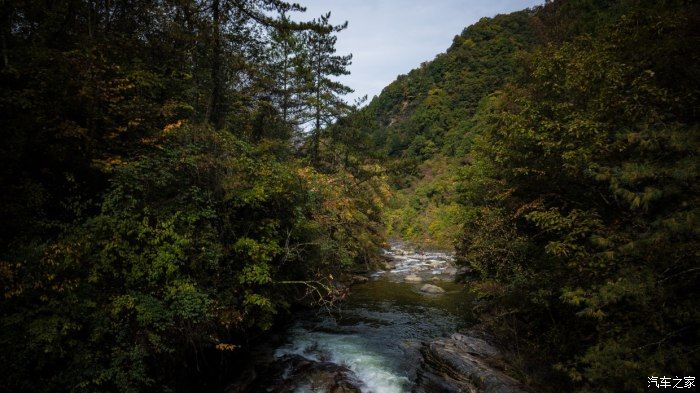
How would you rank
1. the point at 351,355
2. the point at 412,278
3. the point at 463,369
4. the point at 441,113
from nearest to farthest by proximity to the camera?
the point at 463,369 → the point at 351,355 → the point at 412,278 → the point at 441,113

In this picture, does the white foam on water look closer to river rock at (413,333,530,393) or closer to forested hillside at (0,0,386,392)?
river rock at (413,333,530,393)

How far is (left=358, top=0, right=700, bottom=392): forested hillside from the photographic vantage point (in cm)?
499

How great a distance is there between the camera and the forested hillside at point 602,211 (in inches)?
196

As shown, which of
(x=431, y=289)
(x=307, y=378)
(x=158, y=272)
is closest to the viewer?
(x=158, y=272)

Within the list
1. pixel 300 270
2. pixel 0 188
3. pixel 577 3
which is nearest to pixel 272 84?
pixel 300 270

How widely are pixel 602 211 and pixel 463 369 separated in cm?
529

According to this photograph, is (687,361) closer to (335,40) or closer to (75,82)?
(75,82)

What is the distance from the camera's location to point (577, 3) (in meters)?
26.8

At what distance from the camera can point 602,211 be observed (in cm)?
772

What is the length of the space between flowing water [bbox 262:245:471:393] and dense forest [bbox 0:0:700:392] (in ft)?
5.17

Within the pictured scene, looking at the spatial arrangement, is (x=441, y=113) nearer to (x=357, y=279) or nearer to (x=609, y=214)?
(x=357, y=279)

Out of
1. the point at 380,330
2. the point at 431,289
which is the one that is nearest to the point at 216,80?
the point at 380,330

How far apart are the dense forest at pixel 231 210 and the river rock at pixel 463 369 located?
672 millimetres

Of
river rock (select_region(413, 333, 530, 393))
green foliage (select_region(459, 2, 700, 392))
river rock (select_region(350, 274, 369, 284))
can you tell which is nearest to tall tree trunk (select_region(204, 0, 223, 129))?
green foliage (select_region(459, 2, 700, 392))
